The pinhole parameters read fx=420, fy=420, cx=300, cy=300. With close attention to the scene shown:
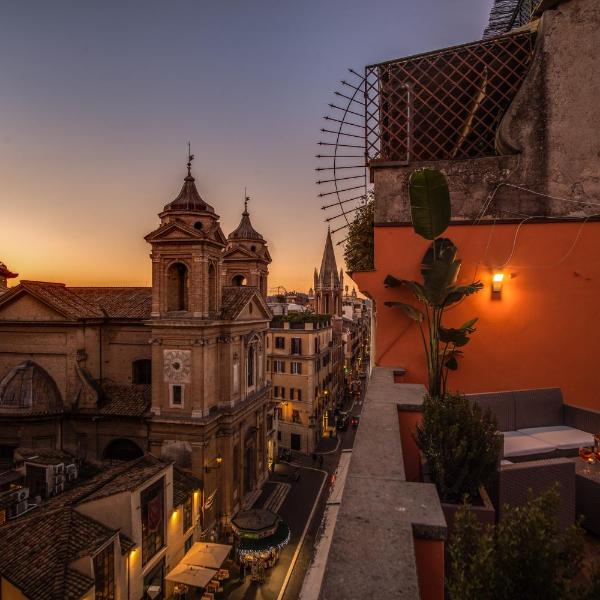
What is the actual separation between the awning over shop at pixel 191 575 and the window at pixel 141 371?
33.0 ft

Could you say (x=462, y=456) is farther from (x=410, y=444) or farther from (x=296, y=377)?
(x=296, y=377)

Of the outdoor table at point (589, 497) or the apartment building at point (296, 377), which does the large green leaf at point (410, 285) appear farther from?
the apartment building at point (296, 377)

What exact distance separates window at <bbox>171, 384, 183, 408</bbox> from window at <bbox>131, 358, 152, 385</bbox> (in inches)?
153

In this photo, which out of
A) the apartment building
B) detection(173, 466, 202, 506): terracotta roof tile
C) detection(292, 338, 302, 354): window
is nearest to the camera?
detection(173, 466, 202, 506): terracotta roof tile

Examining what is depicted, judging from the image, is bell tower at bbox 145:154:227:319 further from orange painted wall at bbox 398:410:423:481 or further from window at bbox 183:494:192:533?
orange painted wall at bbox 398:410:423:481

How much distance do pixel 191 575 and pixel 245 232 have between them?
22.1 m

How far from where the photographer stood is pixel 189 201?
23.3 m

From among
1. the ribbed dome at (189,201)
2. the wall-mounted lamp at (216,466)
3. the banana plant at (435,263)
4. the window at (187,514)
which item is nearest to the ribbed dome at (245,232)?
the ribbed dome at (189,201)

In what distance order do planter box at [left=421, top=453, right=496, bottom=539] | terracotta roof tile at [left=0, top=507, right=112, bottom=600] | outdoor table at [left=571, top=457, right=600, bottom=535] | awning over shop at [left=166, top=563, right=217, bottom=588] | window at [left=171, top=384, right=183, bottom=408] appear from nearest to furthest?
planter box at [left=421, top=453, right=496, bottom=539], outdoor table at [left=571, top=457, right=600, bottom=535], terracotta roof tile at [left=0, top=507, right=112, bottom=600], awning over shop at [left=166, top=563, right=217, bottom=588], window at [left=171, top=384, right=183, bottom=408]

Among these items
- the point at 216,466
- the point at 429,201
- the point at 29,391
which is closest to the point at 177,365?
the point at 216,466

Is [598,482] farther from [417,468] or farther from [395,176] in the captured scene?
[395,176]

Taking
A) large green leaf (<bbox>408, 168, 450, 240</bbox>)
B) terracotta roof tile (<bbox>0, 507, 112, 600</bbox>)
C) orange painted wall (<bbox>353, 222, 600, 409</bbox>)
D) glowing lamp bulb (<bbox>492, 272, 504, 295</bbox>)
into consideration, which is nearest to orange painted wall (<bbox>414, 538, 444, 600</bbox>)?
large green leaf (<bbox>408, 168, 450, 240</bbox>)

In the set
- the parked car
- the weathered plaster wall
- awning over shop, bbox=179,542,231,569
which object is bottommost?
the parked car

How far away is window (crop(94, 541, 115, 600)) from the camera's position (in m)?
11.8
